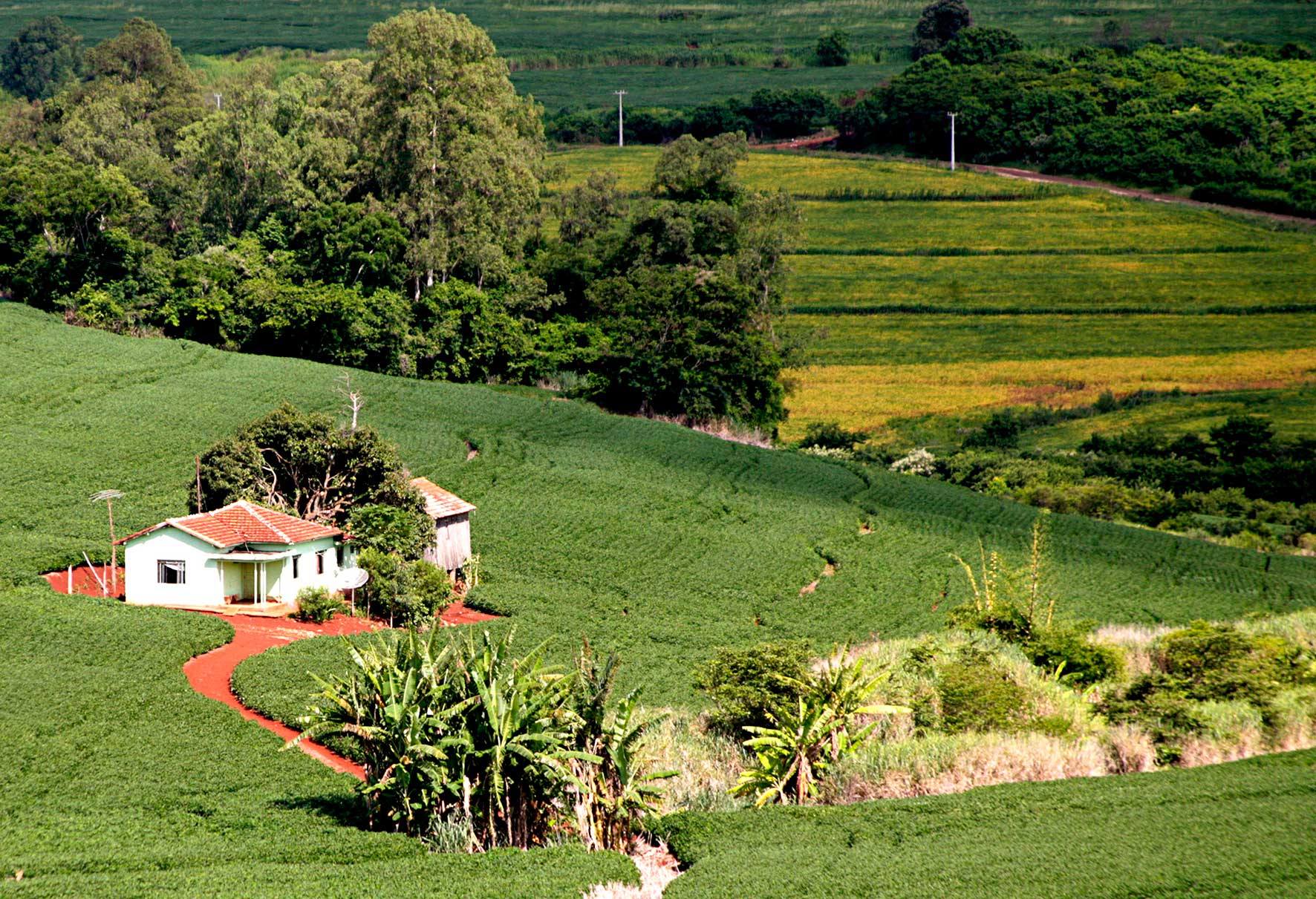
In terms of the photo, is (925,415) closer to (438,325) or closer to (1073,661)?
(438,325)

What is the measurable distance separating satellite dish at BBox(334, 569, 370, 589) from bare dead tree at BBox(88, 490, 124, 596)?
628 cm

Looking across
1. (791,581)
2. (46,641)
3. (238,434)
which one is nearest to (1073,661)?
(791,581)

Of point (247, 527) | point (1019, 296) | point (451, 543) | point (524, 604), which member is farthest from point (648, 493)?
point (1019, 296)

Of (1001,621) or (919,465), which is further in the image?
(919,465)

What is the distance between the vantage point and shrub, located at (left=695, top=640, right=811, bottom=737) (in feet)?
87.5

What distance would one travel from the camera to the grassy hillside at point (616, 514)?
42250mm

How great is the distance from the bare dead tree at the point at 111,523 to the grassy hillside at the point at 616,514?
22.9 inches

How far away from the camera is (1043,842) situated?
19125mm

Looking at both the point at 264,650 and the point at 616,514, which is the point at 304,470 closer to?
the point at 264,650

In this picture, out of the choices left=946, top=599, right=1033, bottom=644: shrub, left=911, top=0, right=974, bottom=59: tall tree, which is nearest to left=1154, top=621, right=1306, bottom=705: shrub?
left=946, top=599, right=1033, bottom=644: shrub

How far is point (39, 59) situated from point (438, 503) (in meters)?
141

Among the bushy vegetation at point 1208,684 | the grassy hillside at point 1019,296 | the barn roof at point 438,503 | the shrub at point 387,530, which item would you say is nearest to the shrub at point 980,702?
the bushy vegetation at point 1208,684

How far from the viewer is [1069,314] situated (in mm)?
97625

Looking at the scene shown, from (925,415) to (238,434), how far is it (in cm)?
4726
